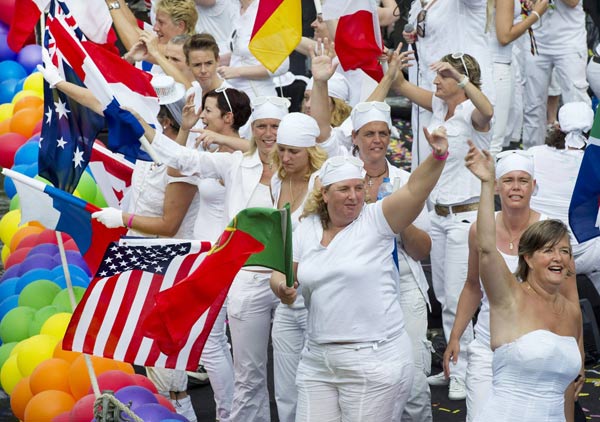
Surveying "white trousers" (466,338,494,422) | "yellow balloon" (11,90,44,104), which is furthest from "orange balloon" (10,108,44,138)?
"white trousers" (466,338,494,422)

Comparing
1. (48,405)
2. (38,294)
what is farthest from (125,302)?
(38,294)

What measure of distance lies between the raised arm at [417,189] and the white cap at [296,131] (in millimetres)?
986

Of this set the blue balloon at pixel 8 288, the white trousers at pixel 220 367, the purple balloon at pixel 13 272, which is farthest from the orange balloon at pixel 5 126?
the white trousers at pixel 220 367

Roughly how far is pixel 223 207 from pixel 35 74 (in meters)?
4.30

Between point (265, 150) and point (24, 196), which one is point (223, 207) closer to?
point (265, 150)

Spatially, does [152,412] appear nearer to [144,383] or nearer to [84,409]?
[84,409]

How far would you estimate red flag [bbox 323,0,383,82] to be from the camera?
948 centimetres

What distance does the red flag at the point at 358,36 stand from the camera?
948 centimetres

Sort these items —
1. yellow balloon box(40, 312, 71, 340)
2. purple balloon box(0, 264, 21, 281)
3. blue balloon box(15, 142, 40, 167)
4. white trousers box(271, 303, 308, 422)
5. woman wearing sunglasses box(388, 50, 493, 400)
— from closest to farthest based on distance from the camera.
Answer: white trousers box(271, 303, 308, 422)
yellow balloon box(40, 312, 71, 340)
woman wearing sunglasses box(388, 50, 493, 400)
purple balloon box(0, 264, 21, 281)
blue balloon box(15, 142, 40, 167)

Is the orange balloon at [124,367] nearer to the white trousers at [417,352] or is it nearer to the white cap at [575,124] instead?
the white trousers at [417,352]

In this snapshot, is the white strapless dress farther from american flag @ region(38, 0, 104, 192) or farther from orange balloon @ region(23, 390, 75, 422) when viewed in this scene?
american flag @ region(38, 0, 104, 192)

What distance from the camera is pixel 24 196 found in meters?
7.98

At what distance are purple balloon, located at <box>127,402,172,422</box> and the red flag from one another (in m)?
3.27

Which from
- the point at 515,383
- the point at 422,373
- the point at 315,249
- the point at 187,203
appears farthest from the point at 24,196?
the point at 515,383
